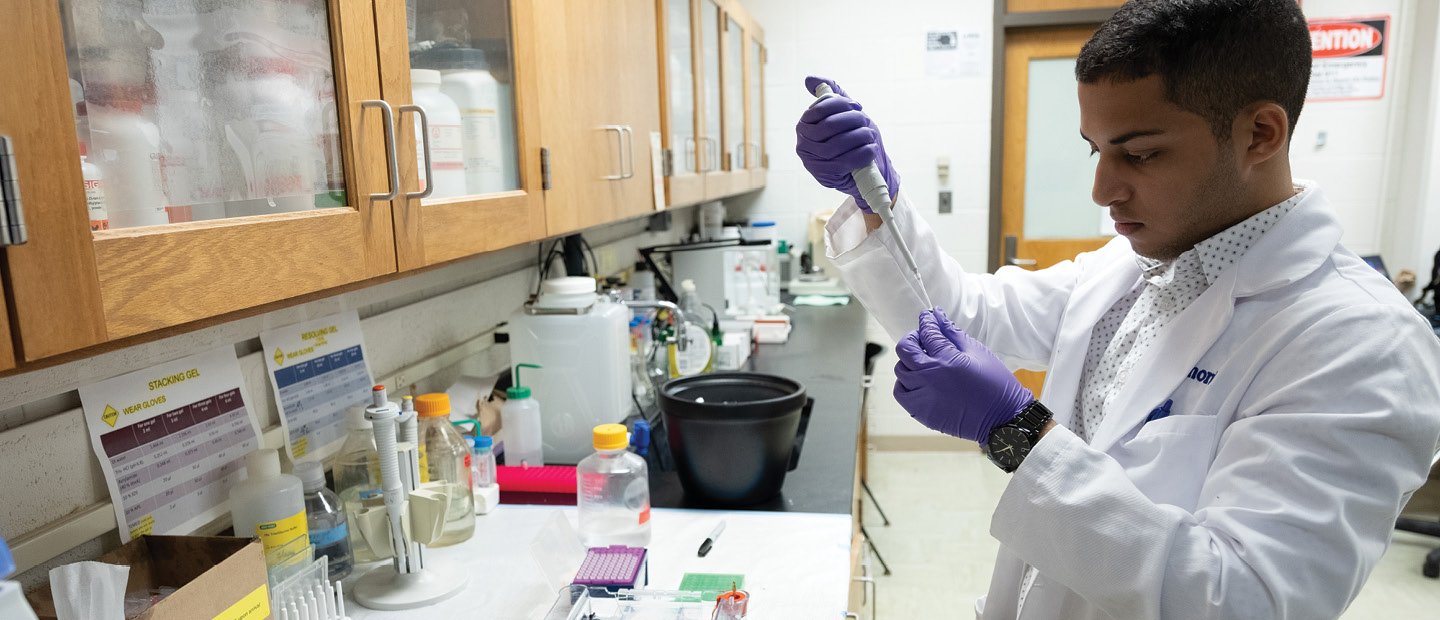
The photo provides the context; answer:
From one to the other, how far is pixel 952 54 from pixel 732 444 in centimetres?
292

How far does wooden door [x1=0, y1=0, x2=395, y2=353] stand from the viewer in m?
0.60

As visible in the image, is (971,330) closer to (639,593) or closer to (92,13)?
(639,593)

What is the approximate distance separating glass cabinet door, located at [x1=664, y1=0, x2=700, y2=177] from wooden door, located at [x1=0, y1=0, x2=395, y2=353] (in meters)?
1.24

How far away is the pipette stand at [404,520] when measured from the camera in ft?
3.68

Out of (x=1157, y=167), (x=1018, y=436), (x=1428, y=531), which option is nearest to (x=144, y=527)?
(x=1018, y=436)

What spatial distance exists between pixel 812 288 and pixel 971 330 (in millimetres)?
2344

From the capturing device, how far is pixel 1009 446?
3.40ft

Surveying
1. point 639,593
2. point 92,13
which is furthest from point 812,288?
point 92,13

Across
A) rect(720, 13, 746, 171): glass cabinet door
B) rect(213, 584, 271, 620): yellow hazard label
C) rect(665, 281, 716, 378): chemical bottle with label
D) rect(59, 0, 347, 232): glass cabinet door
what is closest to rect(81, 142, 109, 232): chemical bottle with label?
rect(59, 0, 347, 232): glass cabinet door

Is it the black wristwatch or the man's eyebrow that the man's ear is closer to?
the man's eyebrow

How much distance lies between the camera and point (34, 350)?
0.60 metres

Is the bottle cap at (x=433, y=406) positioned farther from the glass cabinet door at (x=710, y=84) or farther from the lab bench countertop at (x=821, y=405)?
the glass cabinet door at (x=710, y=84)

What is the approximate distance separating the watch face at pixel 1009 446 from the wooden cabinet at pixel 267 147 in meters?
0.73

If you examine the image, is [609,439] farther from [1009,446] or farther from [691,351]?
[691,351]
